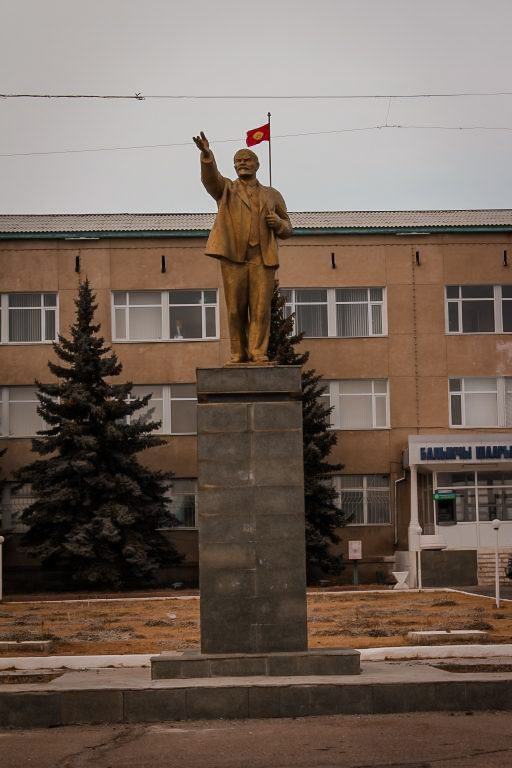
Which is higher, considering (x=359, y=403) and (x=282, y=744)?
(x=359, y=403)

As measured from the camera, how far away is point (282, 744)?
10305mm

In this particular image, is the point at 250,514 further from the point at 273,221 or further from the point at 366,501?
the point at 366,501

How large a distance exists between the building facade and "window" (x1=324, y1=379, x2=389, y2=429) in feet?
0.14

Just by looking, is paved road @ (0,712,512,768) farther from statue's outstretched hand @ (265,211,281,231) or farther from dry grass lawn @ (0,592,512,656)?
dry grass lawn @ (0,592,512,656)

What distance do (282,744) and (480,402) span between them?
30342mm

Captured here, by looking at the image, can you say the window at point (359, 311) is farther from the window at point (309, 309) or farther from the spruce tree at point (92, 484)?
the spruce tree at point (92, 484)

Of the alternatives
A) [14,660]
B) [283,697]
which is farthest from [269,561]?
[14,660]

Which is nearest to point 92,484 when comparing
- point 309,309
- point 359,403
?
point 359,403

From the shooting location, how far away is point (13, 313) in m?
39.9

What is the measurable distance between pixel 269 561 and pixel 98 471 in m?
22.4

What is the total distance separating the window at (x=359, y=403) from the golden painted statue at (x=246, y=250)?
25956 mm

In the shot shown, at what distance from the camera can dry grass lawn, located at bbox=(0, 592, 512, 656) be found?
62.5 ft

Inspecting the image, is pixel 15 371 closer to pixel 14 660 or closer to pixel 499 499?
pixel 499 499

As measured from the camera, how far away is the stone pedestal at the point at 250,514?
12797mm
